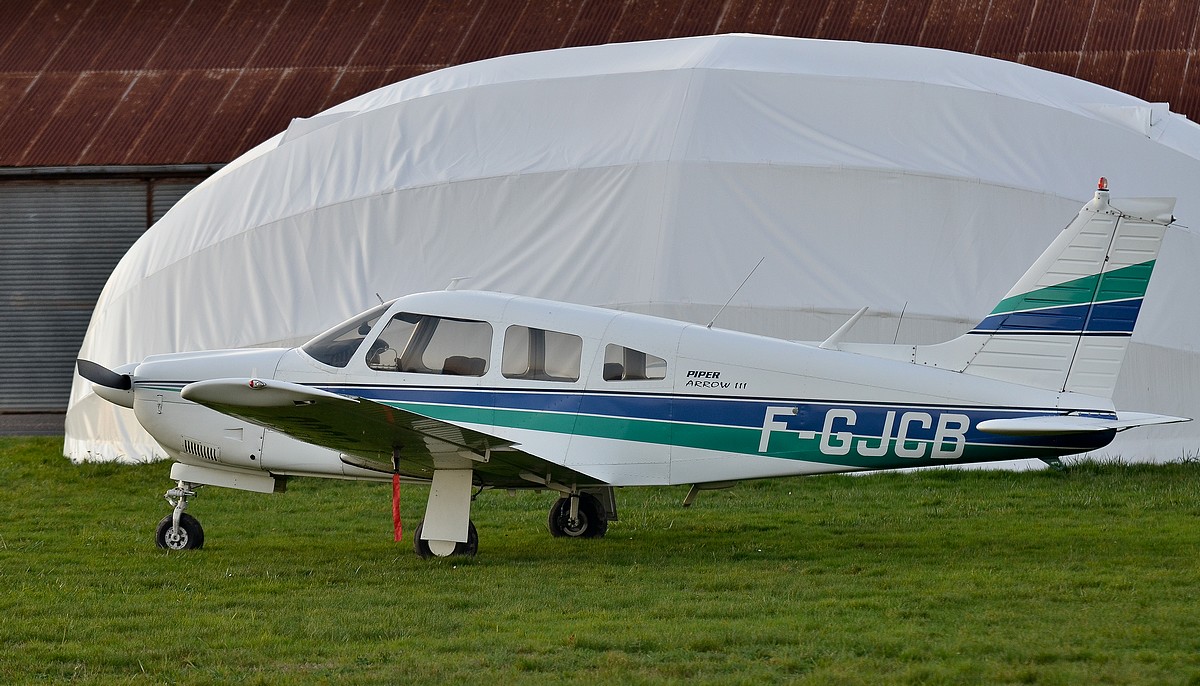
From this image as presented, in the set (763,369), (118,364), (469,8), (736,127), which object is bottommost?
(118,364)

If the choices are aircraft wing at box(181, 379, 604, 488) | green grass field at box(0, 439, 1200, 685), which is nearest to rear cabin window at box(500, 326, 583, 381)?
aircraft wing at box(181, 379, 604, 488)

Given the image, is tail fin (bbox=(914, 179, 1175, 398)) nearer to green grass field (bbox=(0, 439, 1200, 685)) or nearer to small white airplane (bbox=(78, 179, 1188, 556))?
small white airplane (bbox=(78, 179, 1188, 556))

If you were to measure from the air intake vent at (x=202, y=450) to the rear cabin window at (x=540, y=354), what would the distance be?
2.84 meters

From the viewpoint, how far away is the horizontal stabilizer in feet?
33.3

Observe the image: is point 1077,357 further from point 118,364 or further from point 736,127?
point 118,364

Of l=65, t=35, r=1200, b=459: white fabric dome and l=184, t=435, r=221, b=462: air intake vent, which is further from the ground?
l=65, t=35, r=1200, b=459: white fabric dome

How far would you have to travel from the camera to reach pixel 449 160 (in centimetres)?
1919

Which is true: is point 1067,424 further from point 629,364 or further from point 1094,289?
point 629,364

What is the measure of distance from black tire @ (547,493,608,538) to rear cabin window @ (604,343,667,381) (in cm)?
219

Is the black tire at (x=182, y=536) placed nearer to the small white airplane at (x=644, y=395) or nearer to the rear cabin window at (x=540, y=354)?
the small white airplane at (x=644, y=395)

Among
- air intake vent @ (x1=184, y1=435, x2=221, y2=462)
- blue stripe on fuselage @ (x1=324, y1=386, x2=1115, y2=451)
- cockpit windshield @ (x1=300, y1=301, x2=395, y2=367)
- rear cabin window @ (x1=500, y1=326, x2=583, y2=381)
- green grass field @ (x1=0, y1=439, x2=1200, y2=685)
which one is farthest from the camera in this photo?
air intake vent @ (x1=184, y1=435, x2=221, y2=462)

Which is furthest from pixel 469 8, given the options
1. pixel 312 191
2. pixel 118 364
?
pixel 118 364

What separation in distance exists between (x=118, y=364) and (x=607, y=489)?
402 inches

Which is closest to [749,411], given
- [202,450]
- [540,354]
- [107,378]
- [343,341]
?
[540,354]
